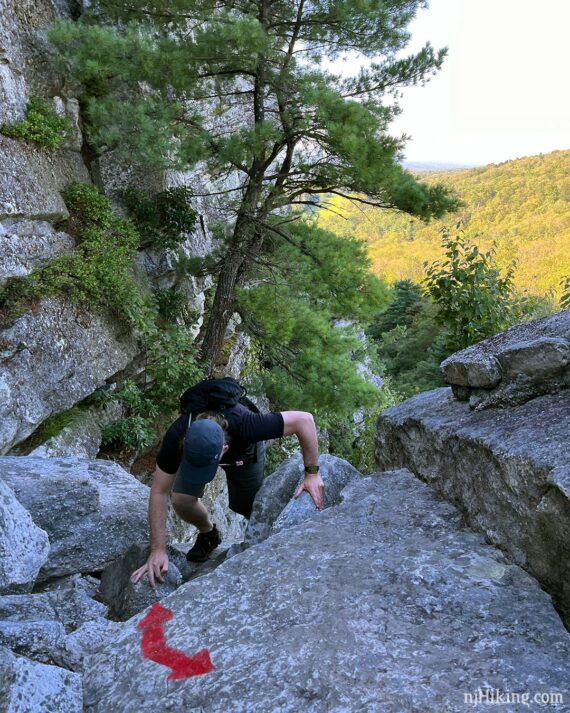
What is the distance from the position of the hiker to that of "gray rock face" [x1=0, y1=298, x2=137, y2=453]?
3.99m

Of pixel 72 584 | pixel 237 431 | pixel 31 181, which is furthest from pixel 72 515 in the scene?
pixel 31 181

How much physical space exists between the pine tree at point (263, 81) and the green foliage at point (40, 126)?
562 millimetres

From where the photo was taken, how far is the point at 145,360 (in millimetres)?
10352

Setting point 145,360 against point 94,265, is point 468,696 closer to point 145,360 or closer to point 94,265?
point 94,265

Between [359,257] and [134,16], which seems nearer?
[134,16]

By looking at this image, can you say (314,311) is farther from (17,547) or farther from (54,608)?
(54,608)

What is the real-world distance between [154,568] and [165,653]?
1.24 m

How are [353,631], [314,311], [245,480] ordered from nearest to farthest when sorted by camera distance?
[353,631] → [245,480] → [314,311]

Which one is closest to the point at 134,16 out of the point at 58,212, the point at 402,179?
the point at 58,212

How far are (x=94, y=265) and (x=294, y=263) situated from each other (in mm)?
3629

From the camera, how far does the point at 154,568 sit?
3703 mm

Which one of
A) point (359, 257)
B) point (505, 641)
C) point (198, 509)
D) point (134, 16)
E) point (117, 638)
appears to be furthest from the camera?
point (359, 257)

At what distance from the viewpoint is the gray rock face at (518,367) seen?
3.31m

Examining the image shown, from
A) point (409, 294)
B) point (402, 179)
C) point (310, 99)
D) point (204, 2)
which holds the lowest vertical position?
point (409, 294)
